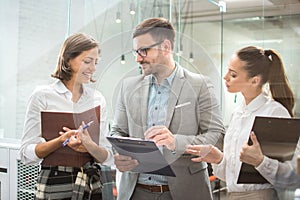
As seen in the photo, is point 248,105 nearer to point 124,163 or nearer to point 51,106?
point 124,163

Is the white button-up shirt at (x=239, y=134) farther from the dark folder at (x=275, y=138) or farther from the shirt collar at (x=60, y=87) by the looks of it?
the shirt collar at (x=60, y=87)

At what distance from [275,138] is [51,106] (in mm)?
926

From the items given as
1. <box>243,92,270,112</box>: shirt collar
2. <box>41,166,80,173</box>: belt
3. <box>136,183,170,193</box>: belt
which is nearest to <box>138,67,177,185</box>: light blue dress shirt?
<box>136,183,170,193</box>: belt

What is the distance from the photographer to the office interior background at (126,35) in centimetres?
151

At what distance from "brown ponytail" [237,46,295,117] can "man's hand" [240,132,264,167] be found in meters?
0.15

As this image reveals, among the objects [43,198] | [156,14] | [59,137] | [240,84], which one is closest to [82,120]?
[59,137]

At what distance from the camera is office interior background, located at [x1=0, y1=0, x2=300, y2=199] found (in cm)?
151

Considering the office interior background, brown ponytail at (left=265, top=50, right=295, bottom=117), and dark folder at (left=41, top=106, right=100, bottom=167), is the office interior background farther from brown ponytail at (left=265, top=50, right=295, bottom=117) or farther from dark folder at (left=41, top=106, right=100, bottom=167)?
dark folder at (left=41, top=106, right=100, bottom=167)

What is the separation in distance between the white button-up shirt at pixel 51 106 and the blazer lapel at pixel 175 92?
0.28m


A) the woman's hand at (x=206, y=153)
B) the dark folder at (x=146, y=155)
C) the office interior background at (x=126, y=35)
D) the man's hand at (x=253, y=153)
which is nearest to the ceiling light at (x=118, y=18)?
the office interior background at (x=126, y=35)

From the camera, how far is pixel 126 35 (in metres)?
1.73

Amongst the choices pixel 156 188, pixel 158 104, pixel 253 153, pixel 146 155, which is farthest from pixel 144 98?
pixel 253 153

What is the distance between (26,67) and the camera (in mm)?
2471

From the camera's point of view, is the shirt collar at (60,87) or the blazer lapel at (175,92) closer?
the blazer lapel at (175,92)
